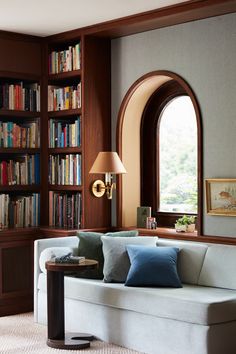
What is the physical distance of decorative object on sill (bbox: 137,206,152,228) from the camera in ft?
22.8

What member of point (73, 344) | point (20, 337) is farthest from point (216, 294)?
point (20, 337)

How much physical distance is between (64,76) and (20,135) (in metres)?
0.75

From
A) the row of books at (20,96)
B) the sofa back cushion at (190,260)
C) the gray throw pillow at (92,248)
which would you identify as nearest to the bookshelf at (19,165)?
the row of books at (20,96)

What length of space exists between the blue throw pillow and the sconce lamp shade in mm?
886

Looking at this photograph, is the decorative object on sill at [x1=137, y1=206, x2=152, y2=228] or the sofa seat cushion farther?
the decorative object on sill at [x1=137, y1=206, x2=152, y2=228]

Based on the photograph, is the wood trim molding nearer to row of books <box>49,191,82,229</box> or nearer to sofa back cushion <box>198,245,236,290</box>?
row of books <box>49,191,82,229</box>

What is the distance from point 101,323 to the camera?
5902mm

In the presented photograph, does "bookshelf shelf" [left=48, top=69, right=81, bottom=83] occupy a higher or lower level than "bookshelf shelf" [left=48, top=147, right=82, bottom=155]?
higher

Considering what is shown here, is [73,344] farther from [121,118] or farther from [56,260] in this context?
[121,118]

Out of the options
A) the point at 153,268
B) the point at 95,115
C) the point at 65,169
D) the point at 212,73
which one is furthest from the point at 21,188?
the point at 212,73

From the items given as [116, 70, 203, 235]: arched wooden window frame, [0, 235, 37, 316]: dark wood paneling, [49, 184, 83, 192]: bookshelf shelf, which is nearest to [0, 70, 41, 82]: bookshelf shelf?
[116, 70, 203, 235]: arched wooden window frame

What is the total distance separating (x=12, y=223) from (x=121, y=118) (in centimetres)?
152

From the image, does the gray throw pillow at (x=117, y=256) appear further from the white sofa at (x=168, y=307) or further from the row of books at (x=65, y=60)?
the row of books at (x=65, y=60)

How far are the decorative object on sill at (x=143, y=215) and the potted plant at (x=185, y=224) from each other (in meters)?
0.47
